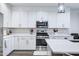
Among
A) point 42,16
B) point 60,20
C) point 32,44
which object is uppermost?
point 42,16

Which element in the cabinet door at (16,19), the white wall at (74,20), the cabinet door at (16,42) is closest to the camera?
the cabinet door at (16,42)

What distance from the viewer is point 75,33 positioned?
7781 mm

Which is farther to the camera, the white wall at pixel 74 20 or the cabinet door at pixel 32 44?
the white wall at pixel 74 20

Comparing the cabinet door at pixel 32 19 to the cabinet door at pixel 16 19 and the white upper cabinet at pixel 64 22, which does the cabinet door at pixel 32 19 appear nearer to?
the cabinet door at pixel 16 19

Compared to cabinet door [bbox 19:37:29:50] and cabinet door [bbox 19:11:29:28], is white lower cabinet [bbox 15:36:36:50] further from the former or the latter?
cabinet door [bbox 19:11:29:28]

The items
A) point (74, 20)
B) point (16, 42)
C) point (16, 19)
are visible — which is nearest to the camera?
point (16, 42)

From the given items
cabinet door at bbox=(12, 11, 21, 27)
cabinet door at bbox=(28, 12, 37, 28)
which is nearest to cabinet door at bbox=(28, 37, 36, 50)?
cabinet door at bbox=(28, 12, 37, 28)

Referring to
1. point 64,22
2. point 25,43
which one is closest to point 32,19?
point 25,43

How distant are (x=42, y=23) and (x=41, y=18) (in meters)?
0.28

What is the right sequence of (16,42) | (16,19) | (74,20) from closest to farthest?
1. (16,42)
2. (16,19)
3. (74,20)

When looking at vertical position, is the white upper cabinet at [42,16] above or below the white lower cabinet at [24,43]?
above

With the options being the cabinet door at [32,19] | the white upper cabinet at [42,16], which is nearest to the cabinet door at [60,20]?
the white upper cabinet at [42,16]

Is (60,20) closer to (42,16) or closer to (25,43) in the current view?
(42,16)

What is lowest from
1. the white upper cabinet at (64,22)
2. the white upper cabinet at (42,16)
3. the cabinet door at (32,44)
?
the cabinet door at (32,44)
